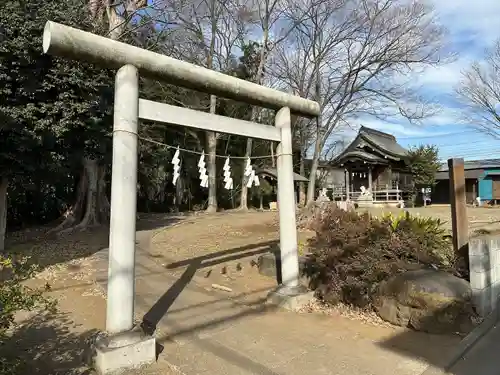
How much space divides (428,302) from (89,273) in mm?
6465

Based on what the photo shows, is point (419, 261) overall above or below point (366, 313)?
above

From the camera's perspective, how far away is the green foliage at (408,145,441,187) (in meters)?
27.0

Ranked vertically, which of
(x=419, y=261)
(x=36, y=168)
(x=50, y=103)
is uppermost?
(x=50, y=103)

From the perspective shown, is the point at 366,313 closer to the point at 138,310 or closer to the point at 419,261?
the point at 419,261

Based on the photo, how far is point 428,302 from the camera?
4.71 m

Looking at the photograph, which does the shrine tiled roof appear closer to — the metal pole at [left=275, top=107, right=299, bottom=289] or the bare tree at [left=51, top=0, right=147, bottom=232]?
the bare tree at [left=51, top=0, right=147, bottom=232]

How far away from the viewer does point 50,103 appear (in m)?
9.72

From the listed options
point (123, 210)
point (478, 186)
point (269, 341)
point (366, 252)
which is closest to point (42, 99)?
point (123, 210)

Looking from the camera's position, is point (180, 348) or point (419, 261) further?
point (419, 261)

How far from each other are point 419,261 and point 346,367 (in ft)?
8.18

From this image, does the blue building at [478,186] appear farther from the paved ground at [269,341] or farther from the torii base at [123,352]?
the torii base at [123,352]

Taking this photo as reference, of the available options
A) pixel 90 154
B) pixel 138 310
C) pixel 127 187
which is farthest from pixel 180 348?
pixel 90 154

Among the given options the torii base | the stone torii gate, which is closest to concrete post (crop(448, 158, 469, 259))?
the stone torii gate

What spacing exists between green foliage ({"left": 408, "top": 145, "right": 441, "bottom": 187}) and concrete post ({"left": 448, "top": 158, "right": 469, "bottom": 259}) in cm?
2235
